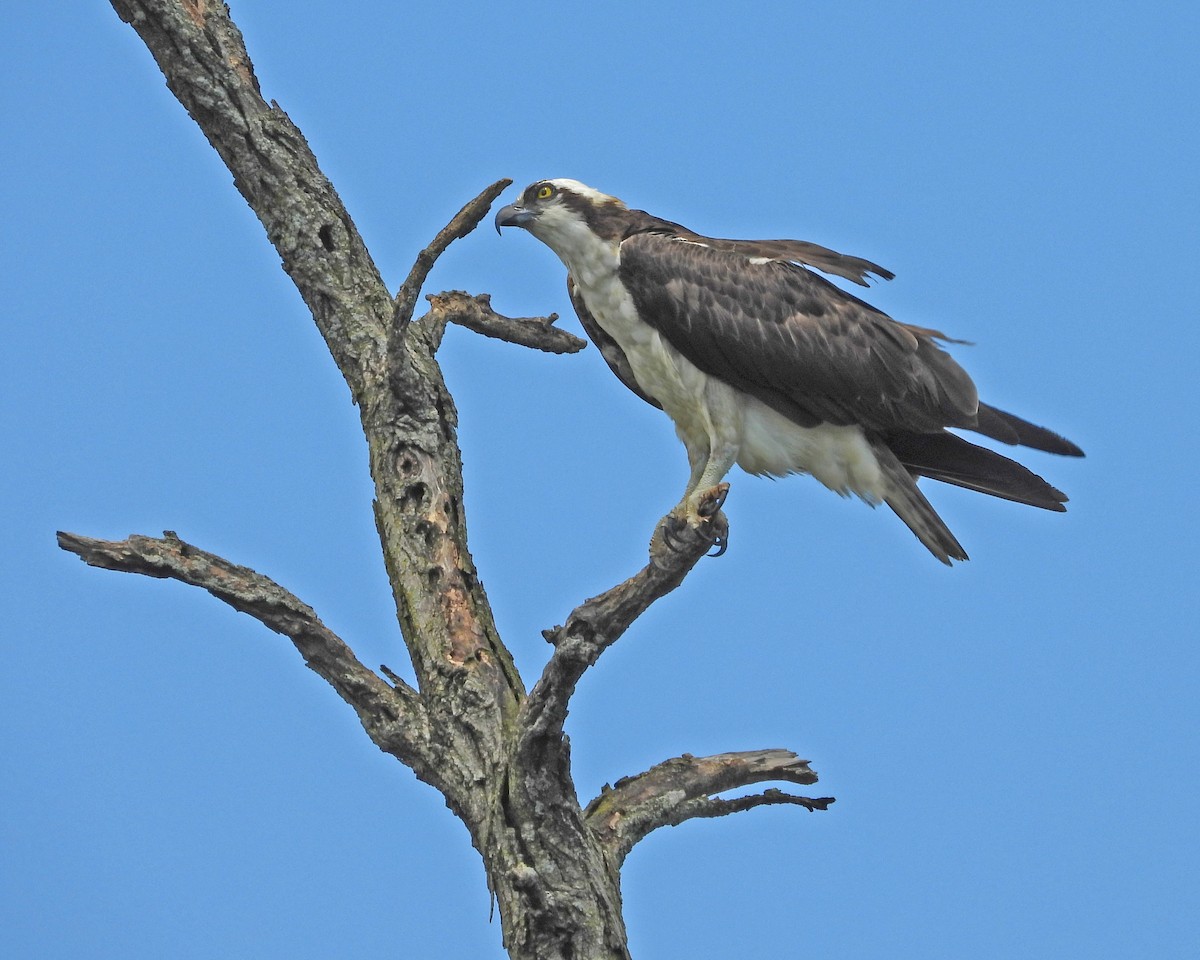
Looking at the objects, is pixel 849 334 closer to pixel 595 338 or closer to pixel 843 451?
pixel 843 451

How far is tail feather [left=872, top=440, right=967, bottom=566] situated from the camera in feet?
22.5

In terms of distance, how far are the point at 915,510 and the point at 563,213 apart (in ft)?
6.86

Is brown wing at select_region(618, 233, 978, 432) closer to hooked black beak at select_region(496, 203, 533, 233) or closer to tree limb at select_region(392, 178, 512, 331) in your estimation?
hooked black beak at select_region(496, 203, 533, 233)

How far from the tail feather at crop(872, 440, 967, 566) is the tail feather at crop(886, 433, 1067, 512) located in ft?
0.63

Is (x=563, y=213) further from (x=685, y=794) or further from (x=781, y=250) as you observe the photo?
(x=685, y=794)

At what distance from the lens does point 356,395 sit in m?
6.90

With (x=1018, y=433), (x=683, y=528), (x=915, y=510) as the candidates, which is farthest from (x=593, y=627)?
(x=1018, y=433)

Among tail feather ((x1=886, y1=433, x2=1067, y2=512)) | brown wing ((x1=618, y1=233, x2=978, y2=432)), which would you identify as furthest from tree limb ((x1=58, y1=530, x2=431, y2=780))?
tail feather ((x1=886, y1=433, x2=1067, y2=512))

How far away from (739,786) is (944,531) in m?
1.52

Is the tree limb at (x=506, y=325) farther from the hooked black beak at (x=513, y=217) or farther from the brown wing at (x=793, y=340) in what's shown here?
the brown wing at (x=793, y=340)

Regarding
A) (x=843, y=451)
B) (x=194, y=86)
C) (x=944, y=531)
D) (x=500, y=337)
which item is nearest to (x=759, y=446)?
(x=843, y=451)

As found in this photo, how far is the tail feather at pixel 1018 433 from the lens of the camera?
23.0ft

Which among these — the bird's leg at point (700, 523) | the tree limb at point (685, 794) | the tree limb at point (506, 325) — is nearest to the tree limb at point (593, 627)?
the bird's leg at point (700, 523)

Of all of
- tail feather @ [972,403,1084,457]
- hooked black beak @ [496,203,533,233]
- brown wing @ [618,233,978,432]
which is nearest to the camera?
brown wing @ [618,233,978,432]
